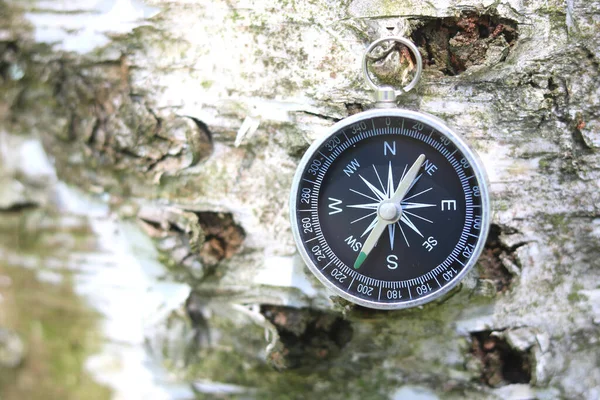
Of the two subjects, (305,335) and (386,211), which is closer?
(386,211)

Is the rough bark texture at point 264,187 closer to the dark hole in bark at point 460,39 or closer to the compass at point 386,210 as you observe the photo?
the dark hole in bark at point 460,39

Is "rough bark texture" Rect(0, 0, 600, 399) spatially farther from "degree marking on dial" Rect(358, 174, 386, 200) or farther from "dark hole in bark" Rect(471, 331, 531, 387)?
"degree marking on dial" Rect(358, 174, 386, 200)

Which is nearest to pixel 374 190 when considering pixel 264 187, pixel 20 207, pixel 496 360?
pixel 264 187

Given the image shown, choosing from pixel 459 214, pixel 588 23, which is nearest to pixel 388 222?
pixel 459 214

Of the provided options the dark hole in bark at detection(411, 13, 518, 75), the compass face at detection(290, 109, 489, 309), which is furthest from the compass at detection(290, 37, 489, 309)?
the dark hole in bark at detection(411, 13, 518, 75)

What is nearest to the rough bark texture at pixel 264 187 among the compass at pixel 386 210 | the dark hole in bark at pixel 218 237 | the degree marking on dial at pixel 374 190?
the dark hole in bark at pixel 218 237

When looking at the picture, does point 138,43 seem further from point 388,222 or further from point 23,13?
point 388,222

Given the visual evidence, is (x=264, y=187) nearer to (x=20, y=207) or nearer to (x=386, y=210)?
(x=386, y=210)
